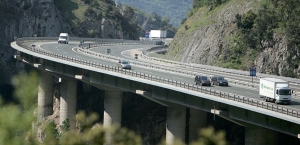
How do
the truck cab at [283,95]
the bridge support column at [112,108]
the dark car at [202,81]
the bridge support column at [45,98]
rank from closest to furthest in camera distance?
the truck cab at [283,95]
the dark car at [202,81]
the bridge support column at [112,108]
the bridge support column at [45,98]

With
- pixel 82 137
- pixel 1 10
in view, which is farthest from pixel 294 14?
pixel 1 10

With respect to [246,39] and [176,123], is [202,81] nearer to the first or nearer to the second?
[176,123]

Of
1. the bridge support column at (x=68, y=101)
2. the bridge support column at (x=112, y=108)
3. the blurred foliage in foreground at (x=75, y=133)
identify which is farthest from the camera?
the bridge support column at (x=68, y=101)

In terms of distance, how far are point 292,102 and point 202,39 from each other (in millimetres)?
52664

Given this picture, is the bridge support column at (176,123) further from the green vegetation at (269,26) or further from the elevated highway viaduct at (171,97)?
the green vegetation at (269,26)

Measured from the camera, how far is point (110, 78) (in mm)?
83188

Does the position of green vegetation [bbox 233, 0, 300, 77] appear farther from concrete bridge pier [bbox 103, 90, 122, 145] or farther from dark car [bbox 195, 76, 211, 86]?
concrete bridge pier [bbox 103, 90, 122, 145]

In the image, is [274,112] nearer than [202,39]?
Yes

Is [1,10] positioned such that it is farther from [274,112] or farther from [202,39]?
[274,112]

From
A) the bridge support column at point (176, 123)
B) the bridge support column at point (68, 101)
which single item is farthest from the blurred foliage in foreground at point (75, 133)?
the bridge support column at point (68, 101)

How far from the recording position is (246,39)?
94.8 m

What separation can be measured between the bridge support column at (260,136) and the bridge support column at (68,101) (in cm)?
4668

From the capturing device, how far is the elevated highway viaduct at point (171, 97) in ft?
171

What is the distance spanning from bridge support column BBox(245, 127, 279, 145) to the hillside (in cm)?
2771
